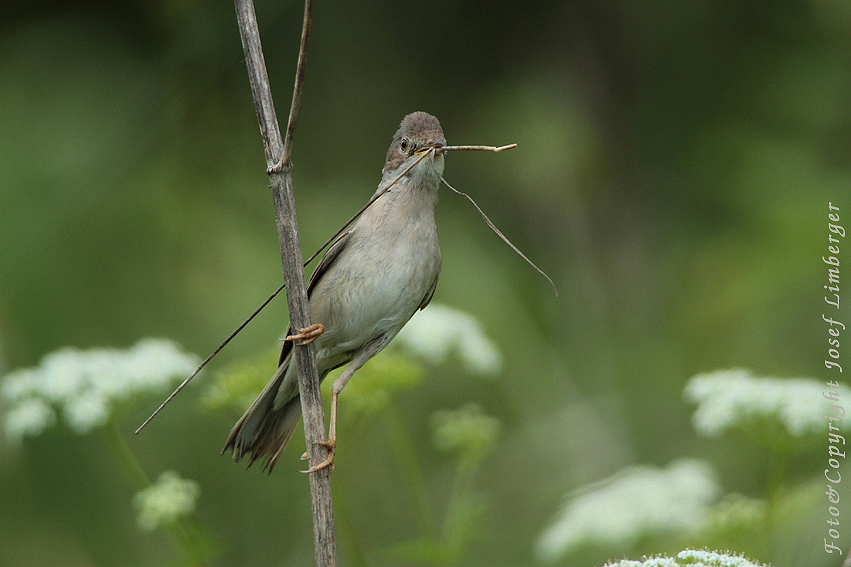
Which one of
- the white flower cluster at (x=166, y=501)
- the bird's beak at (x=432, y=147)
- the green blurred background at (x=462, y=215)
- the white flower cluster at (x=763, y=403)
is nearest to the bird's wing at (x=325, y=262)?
the bird's beak at (x=432, y=147)

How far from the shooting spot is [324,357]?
2.93 metres

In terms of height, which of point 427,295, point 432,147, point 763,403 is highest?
point 432,147

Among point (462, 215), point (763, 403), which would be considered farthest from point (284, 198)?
point (462, 215)

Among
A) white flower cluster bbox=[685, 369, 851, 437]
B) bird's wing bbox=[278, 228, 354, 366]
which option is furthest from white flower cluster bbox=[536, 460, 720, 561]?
bird's wing bbox=[278, 228, 354, 366]

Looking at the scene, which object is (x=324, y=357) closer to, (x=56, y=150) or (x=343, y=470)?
(x=343, y=470)

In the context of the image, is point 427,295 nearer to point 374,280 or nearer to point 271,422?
point 374,280

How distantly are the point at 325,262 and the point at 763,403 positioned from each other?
1.74 m

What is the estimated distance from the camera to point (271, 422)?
114 inches

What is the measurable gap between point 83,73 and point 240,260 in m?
1.60

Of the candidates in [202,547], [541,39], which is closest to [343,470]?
[202,547]

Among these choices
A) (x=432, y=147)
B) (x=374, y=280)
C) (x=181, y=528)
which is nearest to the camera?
(x=432, y=147)

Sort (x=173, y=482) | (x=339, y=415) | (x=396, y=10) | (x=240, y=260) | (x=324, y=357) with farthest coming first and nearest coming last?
(x=396, y=10)
(x=240, y=260)
(x=339, y=415)
(x=324, y=357)
(x=173, y=482)

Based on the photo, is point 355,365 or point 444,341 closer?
point 355,365

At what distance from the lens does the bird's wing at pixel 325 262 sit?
9.17 ft
